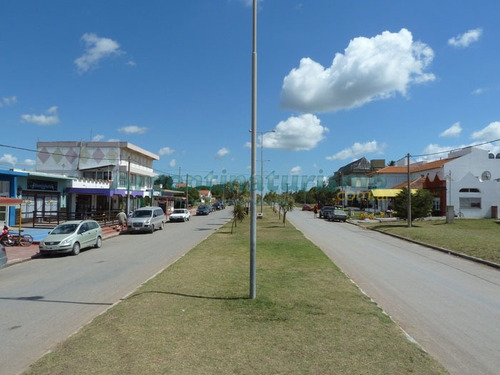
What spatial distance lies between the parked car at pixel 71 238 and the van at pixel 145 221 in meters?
7.63

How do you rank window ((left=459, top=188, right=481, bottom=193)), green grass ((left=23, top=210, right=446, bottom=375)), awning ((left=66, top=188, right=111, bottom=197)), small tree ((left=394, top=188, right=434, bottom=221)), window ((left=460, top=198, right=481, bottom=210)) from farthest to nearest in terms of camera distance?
window ((left=459, top=188, right=481, bottom=193)), window ((left=460, top=198, right=481, bottom=210)), small tree ((left=394, top=188, right=434, bottom=221)), awning ((left=66, top=188, right=111, bottom=197)), green grass ((left=23, top=210, right=446, bottom=375))

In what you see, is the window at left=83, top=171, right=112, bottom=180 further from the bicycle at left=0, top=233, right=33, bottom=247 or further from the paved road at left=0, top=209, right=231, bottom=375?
the paved road at left=0, top=209, right=231, bottom=375

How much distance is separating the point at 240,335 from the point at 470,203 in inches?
1865

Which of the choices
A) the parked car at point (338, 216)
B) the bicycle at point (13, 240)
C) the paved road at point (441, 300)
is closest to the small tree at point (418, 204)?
the parked car at point (338, 216)

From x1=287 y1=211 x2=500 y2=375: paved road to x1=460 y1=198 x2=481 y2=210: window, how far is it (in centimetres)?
3263

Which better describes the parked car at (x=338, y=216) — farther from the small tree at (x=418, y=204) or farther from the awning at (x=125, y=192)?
the awning at (x=125, y=192)

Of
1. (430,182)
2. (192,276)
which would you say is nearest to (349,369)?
(192,276)

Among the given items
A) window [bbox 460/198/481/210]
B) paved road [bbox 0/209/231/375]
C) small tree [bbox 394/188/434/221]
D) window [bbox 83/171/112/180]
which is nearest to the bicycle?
paved road [bbox 0/209/231/375]

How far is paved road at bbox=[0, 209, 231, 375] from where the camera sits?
6.11 m

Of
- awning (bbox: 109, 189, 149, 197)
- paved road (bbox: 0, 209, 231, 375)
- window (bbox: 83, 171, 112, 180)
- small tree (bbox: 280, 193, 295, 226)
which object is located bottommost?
paved road (bbox: 0, 209, 231, 375)

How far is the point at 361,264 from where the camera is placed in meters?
14.2

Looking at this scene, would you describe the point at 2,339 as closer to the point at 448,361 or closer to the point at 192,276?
the point at 192,276

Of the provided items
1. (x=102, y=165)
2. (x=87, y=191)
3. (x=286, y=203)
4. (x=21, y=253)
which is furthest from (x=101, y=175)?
(x=21, y=253)

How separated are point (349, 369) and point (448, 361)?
1.56 metres
